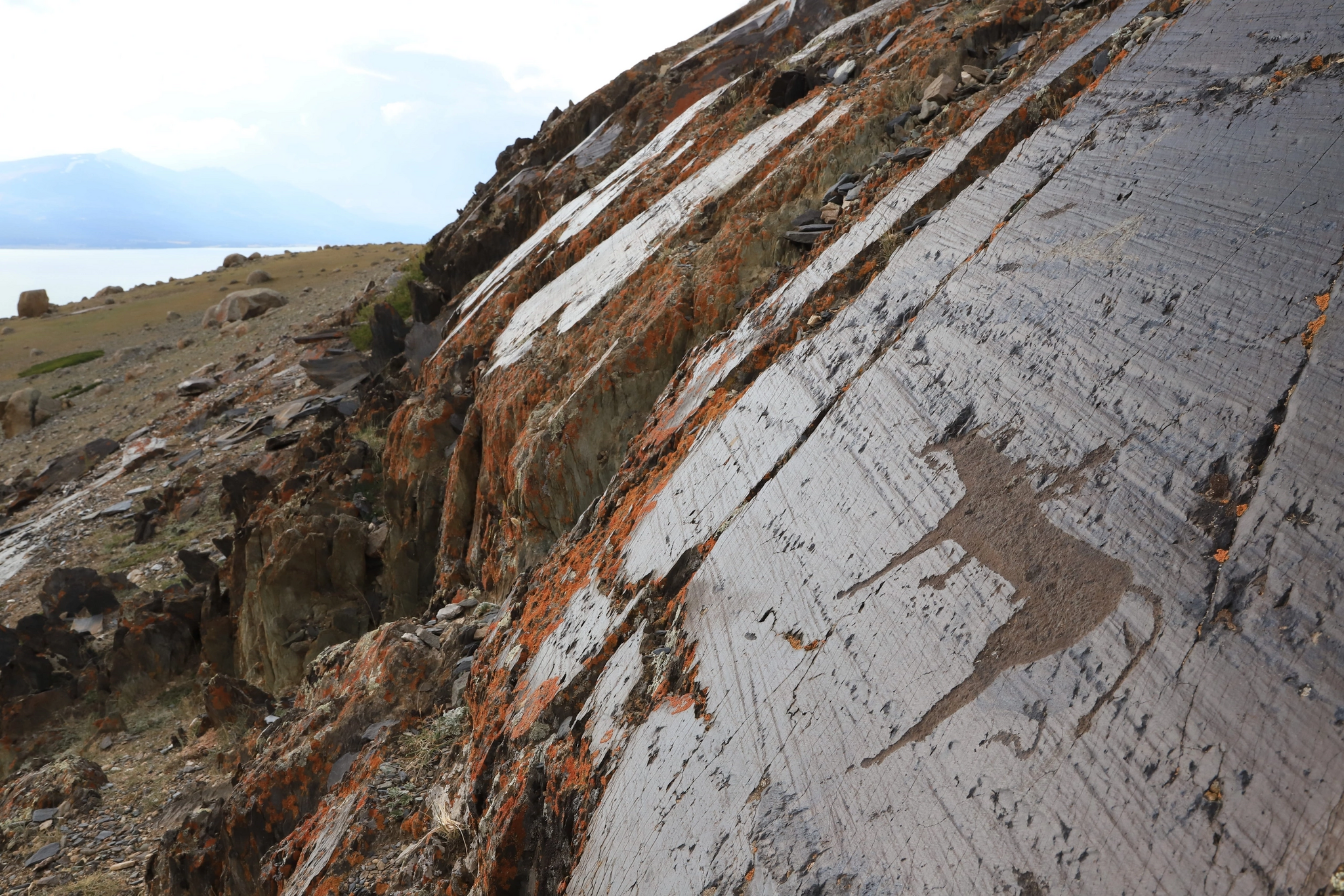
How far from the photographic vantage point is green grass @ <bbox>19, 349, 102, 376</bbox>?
89.2ft

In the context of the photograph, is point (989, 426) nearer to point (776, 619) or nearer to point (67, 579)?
point (776, 619)

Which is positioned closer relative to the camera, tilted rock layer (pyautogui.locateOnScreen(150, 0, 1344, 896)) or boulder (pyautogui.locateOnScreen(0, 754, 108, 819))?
tilted rock layer (pyautogui.locateOnScreen(150, 0, 1344, 896))

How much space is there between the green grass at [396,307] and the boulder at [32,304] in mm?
34885

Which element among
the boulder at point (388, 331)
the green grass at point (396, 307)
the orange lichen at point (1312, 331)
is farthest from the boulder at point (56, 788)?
the green grass at point (396, 307)

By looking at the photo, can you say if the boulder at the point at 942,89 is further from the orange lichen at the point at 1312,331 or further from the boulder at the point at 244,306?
the boulder at the point at 244,306

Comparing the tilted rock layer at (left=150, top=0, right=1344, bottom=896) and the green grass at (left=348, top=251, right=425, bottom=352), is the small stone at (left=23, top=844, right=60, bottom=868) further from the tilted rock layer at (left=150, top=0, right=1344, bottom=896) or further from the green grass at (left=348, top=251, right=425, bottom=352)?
the green grass at (left=348, top=251, right=425, bottom=352)

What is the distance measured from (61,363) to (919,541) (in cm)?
3403

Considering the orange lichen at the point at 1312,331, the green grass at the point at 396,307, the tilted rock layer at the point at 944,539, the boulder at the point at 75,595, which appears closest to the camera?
the tilted rock layer at the point at 944,539

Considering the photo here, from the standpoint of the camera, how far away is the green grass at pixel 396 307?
1438 centimetres

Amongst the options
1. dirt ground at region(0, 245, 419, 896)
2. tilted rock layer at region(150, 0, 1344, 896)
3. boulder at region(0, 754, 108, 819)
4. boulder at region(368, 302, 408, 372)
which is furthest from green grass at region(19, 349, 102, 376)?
tilted rock layer at region(150, 0, 1344, 896)

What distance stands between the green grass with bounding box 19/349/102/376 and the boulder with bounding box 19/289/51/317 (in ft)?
49.0

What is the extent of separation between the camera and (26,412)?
1995cm

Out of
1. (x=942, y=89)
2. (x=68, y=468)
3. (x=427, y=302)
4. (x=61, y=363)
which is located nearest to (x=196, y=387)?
(x=68, y=468)

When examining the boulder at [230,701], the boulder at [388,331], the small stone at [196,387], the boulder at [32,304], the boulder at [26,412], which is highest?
the boulder at [32,304]
